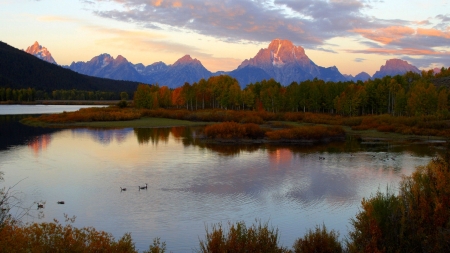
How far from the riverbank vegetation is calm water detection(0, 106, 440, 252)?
4.46 metres

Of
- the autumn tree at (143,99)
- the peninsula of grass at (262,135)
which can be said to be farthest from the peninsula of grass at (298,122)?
the autumn tree at (143,99)

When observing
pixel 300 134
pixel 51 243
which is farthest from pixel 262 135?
pixel 51 243

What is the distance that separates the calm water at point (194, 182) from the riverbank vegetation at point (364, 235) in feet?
Result: 14.6

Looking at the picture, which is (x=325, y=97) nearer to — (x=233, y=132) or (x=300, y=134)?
(x=300, y=134)

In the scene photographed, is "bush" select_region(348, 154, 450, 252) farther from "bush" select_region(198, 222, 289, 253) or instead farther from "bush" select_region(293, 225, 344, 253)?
"bush" select_region(198, 222, 289, 253)

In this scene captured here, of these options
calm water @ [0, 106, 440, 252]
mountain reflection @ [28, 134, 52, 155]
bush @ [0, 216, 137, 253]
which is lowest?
calm water @ [0, 106, 440, 252]

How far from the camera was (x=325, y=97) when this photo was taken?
103812 mm

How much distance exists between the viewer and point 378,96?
310ft

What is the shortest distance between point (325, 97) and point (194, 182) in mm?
80475

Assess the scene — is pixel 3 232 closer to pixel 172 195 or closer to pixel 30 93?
pixel 172 195

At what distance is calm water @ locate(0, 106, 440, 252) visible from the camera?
66.1 ft

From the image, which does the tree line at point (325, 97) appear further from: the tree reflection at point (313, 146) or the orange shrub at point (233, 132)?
the orange shrub at point (233, 132)

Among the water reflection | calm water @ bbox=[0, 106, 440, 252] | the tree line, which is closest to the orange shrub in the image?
calm water @ bbox=[0, 106, 440, 252]

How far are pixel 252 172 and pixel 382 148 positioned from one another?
21.2 meters
